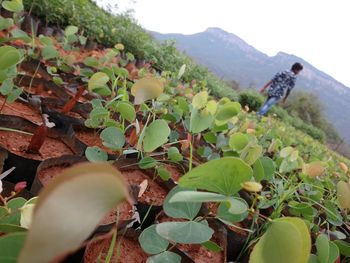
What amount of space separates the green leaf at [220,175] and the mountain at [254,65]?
5806 centimetres

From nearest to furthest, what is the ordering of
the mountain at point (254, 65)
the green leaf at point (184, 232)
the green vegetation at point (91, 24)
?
the green leaf at point (184, 232) → the green vegetation at point (91, 24) → the mountain at point (254, 65)

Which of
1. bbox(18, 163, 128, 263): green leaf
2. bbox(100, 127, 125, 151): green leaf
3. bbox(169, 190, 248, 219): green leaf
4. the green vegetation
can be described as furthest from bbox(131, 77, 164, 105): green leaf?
the green vegetation

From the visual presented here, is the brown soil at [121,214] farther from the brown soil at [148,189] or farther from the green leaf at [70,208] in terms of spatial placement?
the green leaf at [70,208]

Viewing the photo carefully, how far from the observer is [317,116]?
24875 millimetres

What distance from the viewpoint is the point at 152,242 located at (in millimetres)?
510

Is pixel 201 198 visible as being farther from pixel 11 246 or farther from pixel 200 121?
pixel 200 121

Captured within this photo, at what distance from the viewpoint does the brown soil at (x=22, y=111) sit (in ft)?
3.01

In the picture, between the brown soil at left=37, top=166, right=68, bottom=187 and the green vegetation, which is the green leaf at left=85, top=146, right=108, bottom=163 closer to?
the brown soil at left=37, top=166, right=68, bottom=187

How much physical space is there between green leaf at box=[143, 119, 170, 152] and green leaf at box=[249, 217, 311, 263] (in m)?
0.33

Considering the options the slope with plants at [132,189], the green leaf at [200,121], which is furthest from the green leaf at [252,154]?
the green leaf at [200,121]

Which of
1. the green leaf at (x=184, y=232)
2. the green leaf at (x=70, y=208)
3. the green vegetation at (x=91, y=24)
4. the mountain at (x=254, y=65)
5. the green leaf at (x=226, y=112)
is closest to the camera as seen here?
the green leaf at (x=70, y=208)

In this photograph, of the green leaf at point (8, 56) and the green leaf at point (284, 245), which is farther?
the green leaf at point (8, 56)

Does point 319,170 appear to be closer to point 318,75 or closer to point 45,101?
point 45,101

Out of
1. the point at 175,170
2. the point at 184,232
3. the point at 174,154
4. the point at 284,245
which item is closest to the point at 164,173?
the point at 174,154
